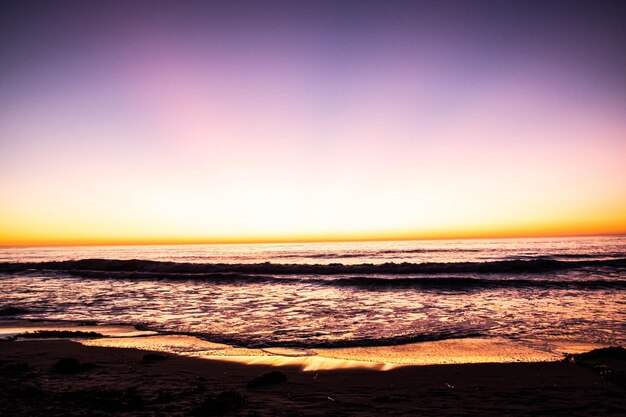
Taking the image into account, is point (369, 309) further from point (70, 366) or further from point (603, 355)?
point (70, 366)

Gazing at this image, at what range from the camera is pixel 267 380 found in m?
5.56

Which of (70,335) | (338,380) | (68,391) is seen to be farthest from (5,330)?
(338,380)

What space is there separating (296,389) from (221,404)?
1.22 meters

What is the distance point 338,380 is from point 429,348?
3.13 metres

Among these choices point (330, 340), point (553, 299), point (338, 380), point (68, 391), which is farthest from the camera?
point (553, 299)

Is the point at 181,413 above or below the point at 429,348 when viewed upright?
above

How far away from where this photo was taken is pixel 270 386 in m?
5.44

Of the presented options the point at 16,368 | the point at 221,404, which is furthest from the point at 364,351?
the point at 16,368

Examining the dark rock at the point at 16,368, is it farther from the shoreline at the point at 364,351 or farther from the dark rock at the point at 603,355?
the dark rock at the point at 603,355

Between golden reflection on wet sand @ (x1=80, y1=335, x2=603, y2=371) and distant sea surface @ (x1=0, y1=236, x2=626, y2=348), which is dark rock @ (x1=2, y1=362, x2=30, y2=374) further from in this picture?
distant sea surface @ (x1=0, y1=236, x2=626, y2=348)

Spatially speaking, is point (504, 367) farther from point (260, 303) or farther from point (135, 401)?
point (260, 303)

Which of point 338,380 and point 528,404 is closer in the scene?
point 528,404

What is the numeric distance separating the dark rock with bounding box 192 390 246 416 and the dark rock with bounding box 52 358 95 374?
9.95 ft

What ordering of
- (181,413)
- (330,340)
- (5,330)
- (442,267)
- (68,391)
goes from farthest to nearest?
1. (442,267)
2. (5,330)
3. (330,340)
4. (68,391)
5. (181,413)
